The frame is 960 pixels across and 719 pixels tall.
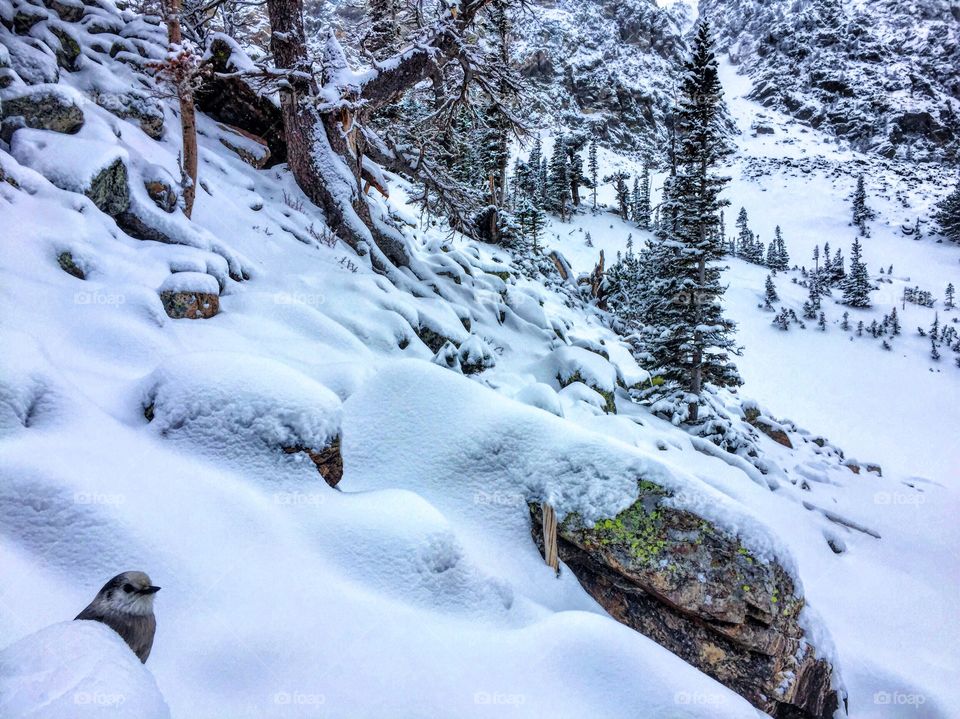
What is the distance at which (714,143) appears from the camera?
14516mm

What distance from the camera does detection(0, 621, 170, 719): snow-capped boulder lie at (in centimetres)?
102

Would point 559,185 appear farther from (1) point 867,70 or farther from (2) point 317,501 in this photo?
(1) point 867,70

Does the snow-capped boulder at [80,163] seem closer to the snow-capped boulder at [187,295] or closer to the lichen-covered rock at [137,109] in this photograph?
the snow-capped boulder at [187,295]

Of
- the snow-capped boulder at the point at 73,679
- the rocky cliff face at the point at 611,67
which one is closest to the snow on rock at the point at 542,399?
the snow-capped boulder at the point at 73,679

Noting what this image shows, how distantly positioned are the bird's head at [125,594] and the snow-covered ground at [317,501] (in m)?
0.47

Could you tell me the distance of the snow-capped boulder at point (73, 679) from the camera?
3.34ft

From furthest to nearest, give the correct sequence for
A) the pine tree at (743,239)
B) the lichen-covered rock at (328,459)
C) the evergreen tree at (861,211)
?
the evergreen tree at (861,211), the pine tree at (743,239), the lichen-covered rock at (328,459)

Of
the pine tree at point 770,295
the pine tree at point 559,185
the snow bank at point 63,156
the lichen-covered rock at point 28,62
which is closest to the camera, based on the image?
the snow bank at point 63,156

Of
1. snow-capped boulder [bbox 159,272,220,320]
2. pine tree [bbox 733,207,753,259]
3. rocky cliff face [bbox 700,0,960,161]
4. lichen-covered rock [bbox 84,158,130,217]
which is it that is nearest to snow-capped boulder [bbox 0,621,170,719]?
snow-capped boulder [bbox 159,272,220,320]

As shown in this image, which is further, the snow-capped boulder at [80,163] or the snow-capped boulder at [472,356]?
the snow-capped boulder at [472,356]

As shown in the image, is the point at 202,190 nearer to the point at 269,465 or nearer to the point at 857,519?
the point at 269,465

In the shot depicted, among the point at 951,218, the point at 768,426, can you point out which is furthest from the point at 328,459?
the point at 951,218

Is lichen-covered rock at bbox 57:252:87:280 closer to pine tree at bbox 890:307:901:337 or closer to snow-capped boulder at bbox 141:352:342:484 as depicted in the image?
snow-capped boulder at bbox 141:352:342:484

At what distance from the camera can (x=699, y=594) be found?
371 centimetres
